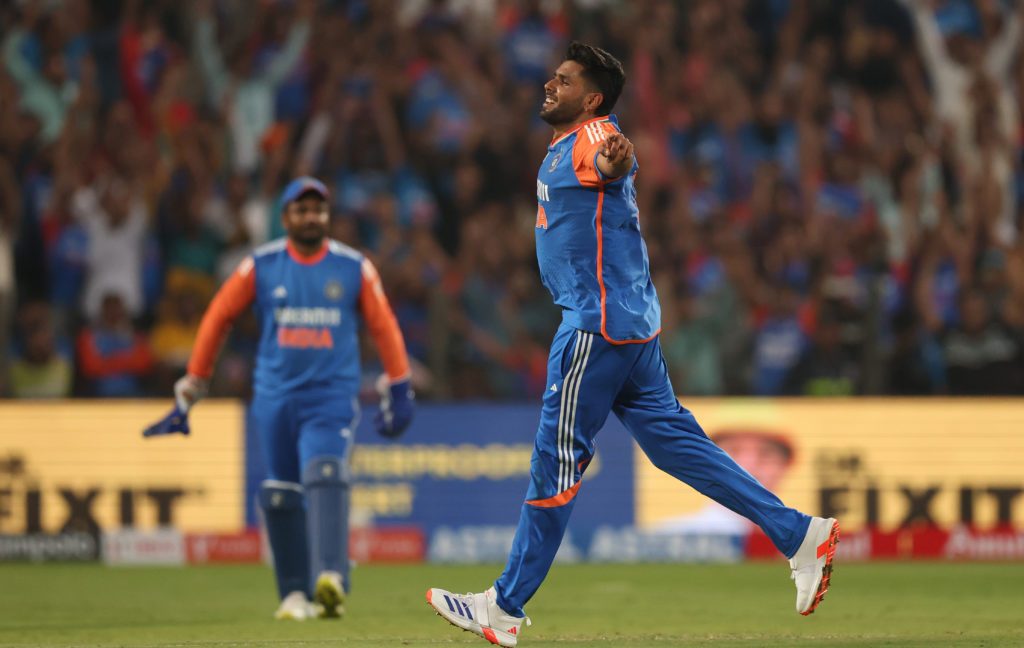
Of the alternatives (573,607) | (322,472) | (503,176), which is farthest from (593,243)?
(503,176)

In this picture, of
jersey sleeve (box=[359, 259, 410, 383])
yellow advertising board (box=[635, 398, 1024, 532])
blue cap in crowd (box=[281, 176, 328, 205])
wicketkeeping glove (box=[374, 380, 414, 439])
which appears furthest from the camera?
yellow advertising board (box=[635, 398, 1024, 532])

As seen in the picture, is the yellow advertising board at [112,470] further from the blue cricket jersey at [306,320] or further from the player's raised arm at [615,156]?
the player's raised arm at [615,156]

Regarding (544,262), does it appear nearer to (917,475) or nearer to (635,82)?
(917,475)

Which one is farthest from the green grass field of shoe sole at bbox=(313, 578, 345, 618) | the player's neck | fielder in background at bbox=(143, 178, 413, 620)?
the player's neck

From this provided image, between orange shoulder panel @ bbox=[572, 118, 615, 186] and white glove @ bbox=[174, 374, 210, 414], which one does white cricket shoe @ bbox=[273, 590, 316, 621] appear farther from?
orange shoulder panel @ bbox=[572, 118, 615, 186]

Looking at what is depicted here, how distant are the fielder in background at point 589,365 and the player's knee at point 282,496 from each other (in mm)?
2196

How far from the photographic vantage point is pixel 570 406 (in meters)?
6.21

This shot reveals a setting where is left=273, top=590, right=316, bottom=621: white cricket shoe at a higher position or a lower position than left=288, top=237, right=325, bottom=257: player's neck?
lower

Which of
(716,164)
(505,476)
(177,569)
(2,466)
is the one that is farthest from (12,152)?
(716,164)

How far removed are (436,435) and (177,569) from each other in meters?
2.46

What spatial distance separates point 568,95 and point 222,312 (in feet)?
9.81

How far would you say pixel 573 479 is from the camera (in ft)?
20.6

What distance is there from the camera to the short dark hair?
6.32 m

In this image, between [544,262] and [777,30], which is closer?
[544,262]
